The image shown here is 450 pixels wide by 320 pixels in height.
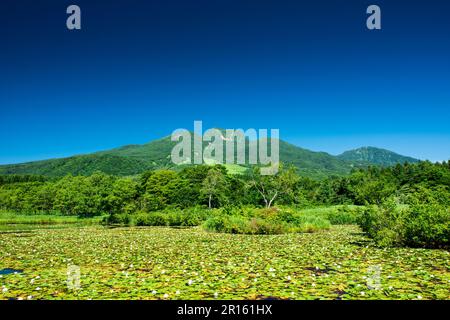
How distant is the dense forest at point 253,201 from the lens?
48.7 feet

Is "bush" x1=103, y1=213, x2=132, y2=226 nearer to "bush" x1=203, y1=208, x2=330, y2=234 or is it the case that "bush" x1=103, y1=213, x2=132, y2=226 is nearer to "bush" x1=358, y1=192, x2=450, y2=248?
"bush" x1=203, y1=208, x2=330, y2=234

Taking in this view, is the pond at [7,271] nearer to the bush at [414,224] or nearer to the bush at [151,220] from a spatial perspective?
the bush at [414,224]

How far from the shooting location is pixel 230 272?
31.8 ft

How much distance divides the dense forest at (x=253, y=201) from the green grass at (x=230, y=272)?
1493 mm

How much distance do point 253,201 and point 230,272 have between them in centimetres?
4319

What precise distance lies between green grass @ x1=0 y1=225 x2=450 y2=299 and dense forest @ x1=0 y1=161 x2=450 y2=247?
149 cm

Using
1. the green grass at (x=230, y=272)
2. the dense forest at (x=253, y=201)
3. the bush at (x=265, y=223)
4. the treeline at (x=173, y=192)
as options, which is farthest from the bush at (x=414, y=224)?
the treeline at (x=173, y=192)

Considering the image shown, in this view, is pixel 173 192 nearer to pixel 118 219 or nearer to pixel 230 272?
pixel 118 219

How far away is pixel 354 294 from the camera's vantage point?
7.26 meters

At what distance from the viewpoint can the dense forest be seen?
1484cm

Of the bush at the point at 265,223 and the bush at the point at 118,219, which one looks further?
the bush at the point at 118,219

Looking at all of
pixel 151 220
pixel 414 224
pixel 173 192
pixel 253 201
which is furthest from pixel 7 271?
pixel 173 192
